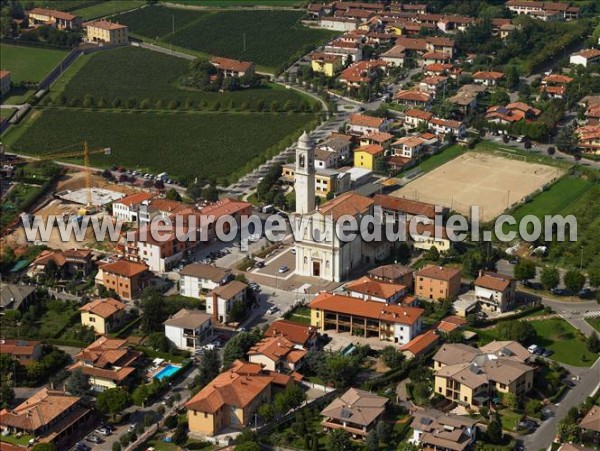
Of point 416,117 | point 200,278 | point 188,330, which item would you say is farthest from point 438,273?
point 416,117

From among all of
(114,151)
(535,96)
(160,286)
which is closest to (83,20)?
(114,151)

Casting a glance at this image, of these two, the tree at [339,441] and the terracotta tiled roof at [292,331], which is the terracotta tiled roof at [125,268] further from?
the tree at [339,441]

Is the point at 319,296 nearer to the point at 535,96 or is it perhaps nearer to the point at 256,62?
the point at 535,96

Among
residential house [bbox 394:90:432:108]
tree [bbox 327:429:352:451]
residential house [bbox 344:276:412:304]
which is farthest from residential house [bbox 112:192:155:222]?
residential house [bbox 394:90:432:108]

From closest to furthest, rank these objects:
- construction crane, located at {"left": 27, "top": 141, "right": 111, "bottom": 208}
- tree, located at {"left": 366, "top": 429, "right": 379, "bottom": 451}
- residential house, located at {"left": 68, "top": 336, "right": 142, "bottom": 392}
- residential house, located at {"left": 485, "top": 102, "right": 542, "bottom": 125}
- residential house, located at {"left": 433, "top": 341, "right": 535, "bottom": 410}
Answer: tree, located at {"left": 366, "top": 429, "right": 379, "bottom": 451}, residential house, located at {"left": 433, "top": 341, "right": 535, "bottom": 410}, residential house, located at {"left": 68, "top": 336, "right": 142, "bottom": 392}, construction crane, located at {"left": 27, "top": 141, "right": 111, "bottom": 208}, residential house, located at {"left": 485, "top": 102, "right": 542, "bottom": 125}

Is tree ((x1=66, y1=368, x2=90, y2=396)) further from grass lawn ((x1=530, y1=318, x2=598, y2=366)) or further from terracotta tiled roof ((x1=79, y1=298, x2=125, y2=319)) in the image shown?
grass lawn ((x1=530, y1=318, x2=598, y2=366))
